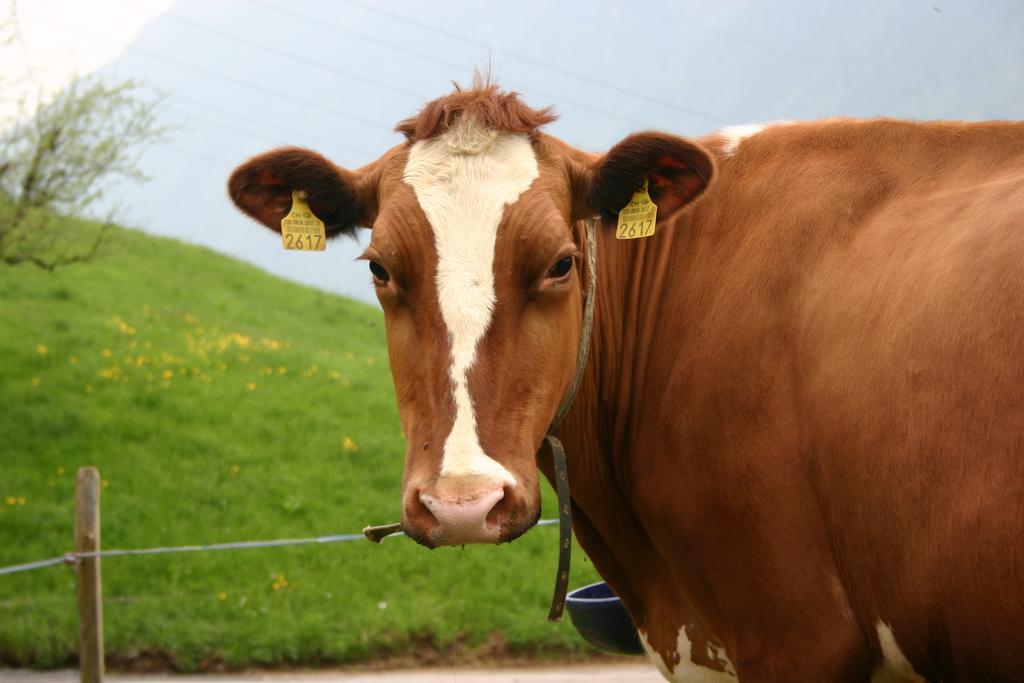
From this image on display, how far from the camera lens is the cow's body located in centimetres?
259

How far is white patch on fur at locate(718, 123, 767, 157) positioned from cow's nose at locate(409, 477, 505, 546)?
5.23 feet

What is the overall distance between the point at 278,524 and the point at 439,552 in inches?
82.0

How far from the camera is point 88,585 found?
768cm

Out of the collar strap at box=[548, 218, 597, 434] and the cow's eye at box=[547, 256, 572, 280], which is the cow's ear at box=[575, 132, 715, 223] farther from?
the cow's eye at box=[547, 256, 572, 280]

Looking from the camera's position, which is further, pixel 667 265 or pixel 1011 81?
pixel 1011 81

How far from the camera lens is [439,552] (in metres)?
11.2

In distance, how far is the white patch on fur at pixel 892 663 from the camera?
2846 mm

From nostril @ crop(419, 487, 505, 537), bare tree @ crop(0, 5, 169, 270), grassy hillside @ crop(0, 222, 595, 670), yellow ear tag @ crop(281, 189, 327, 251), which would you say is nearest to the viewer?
nostril @ crop(419, 487, 505, 537)

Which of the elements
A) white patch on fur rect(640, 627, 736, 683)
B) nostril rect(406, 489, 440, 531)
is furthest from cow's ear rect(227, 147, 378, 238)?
white patch on fur rect(640, 627, 736, 683)

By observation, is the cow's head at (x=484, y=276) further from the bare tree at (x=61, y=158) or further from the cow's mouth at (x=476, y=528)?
the bare tree at (x=61, y=158)

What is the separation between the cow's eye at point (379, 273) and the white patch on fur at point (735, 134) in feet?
4.26

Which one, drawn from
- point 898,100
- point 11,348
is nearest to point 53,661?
point 11,348

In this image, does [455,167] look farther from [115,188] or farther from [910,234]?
[115,188]

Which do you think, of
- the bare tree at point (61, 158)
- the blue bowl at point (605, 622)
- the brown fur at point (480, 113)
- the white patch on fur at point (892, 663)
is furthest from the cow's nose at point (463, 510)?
the bare tree at point (61, 158)
